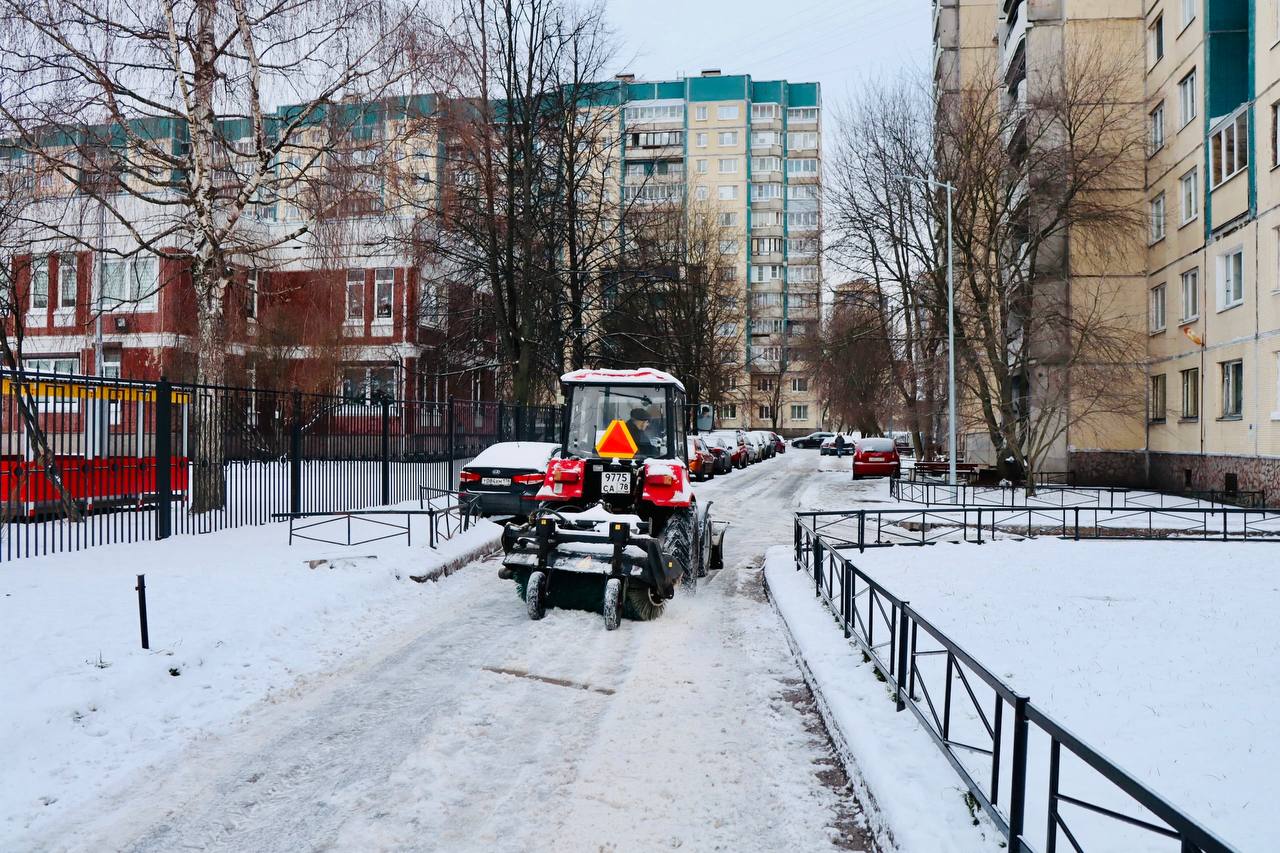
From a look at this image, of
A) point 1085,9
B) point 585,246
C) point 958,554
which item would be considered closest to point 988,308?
point 1085,9

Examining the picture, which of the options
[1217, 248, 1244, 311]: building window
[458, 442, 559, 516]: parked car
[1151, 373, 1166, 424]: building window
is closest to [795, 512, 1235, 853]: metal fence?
[458, 442, 559, 516]: parked car

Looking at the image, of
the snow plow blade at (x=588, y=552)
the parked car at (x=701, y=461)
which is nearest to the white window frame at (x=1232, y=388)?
the parked car at (x=701, y=461)

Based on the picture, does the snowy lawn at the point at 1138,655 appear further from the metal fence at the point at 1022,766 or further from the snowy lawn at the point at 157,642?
the snowy lawn at the point at 157,642

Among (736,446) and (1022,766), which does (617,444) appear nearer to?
(1022,766)

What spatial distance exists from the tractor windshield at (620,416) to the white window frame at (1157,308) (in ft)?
76.8

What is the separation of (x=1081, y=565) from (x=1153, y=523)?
8195mm

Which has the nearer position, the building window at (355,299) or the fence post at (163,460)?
the fence post at (163,460)

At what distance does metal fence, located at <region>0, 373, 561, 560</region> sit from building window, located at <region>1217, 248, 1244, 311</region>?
20.3 m

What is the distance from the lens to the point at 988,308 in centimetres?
2966

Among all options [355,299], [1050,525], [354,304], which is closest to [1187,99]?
[1050,525]

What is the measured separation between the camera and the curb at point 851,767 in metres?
4.55

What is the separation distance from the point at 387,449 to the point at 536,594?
997cm

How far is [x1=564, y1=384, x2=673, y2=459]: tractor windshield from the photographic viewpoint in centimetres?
1160

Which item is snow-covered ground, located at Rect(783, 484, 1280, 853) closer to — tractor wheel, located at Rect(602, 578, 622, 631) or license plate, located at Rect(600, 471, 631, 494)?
tractor wheel, located at Rect(602, 578, 622, 631)
